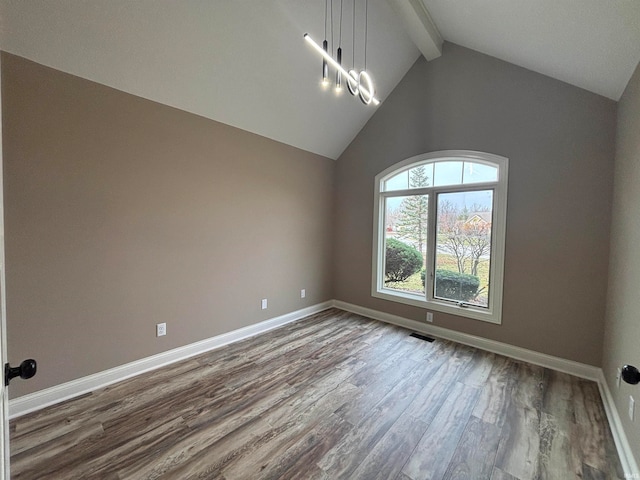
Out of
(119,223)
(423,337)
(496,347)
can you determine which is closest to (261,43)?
(119,223)

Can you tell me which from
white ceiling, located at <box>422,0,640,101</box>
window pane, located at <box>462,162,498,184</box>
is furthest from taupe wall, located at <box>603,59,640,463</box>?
window pane, located at <box>462,162,498,184</box>

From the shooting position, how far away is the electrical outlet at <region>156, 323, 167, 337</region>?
278cm

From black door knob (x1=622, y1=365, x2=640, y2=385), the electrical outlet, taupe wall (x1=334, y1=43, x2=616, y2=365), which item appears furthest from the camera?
the electrical outlet

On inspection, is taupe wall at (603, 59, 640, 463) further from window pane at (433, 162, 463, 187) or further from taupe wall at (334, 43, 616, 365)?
window pane at (433, 162, 463, 187)

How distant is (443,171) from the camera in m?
3.63

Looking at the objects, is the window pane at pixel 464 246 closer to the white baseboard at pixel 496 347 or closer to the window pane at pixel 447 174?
the window pane at pixel 447 174

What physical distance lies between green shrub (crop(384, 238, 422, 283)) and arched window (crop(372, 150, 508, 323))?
14 millimetres

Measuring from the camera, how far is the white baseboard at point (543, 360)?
1761mm

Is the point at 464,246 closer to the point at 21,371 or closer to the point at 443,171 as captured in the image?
the point at 443,171

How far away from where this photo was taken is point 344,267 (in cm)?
468

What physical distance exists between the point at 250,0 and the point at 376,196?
2.74 m

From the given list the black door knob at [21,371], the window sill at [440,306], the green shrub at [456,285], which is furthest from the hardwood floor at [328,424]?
the black door knob at [21,371]

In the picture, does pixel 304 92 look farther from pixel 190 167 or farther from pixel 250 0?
pixel 190 167

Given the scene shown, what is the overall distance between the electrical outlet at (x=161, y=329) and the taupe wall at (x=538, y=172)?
3.10m
